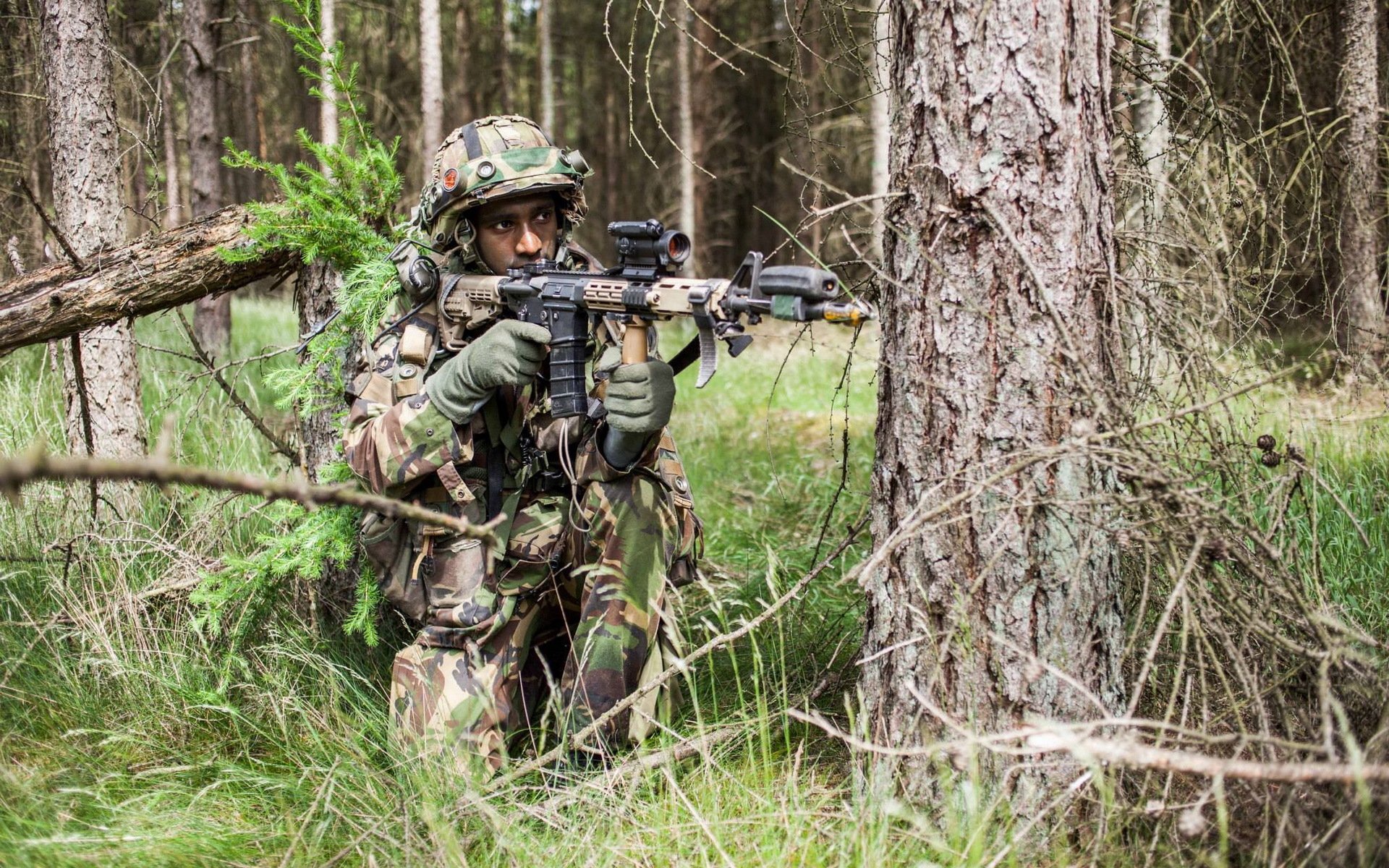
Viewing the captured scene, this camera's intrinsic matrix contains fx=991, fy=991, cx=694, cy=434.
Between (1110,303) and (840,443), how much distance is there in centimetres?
401

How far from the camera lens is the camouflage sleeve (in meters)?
3.08

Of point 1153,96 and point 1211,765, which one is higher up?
point 1153,96

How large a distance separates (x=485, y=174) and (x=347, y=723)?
5.80 ft

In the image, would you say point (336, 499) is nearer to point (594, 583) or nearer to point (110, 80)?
point (594, 583)

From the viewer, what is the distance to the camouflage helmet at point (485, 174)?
3.20 metres

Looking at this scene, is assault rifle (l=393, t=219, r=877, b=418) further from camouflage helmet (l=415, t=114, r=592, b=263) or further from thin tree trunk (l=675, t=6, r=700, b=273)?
thin tree trunk (l=675, t=6, r=700, b=273)

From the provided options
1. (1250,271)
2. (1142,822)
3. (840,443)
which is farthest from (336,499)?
(840,443)

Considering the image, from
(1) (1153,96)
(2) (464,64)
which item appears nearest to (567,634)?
(1) (1153,96)

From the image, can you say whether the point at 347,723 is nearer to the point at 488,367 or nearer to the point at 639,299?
the point at 488,367

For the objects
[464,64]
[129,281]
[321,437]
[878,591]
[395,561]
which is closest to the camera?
[878,591]

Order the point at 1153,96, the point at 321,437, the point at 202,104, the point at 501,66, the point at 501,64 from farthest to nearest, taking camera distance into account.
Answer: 1. the point at 501,64
2. the point at 501,66
3. the point at 202,104
4. the point at 1153,96
5. the point at 321,437

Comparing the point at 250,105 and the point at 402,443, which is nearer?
the point at 402,443

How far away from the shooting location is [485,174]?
3.18 m

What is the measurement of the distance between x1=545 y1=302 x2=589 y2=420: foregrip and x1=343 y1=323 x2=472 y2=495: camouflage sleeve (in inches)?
14.2
